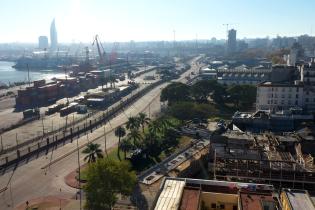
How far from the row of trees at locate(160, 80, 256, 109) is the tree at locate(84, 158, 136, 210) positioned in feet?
181

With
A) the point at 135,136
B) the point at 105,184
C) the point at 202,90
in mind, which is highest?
the point at 202,90

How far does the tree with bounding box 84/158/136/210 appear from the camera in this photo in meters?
39.7

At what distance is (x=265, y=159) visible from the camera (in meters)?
45.7

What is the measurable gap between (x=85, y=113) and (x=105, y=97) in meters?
14.6

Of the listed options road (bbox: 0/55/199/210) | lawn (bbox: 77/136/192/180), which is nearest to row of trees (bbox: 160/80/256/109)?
road (bbox: 0/55/199/210)

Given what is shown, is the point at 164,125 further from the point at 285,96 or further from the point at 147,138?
the point at 285,96

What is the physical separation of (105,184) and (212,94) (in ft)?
208

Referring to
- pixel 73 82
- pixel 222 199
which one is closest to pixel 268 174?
pixel 222 199

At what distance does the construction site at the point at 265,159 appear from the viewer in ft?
134

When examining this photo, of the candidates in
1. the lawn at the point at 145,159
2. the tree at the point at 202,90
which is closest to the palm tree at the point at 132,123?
the lawn at the point at 145,159

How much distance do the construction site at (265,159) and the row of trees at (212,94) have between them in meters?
32.0

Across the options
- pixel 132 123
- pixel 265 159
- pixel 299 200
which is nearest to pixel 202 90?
pixel 132 123

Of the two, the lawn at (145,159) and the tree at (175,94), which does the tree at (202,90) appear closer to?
the tree at (175,94)

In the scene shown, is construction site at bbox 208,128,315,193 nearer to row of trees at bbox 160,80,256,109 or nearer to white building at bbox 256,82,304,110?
white building at bbox 256,82,304,110
